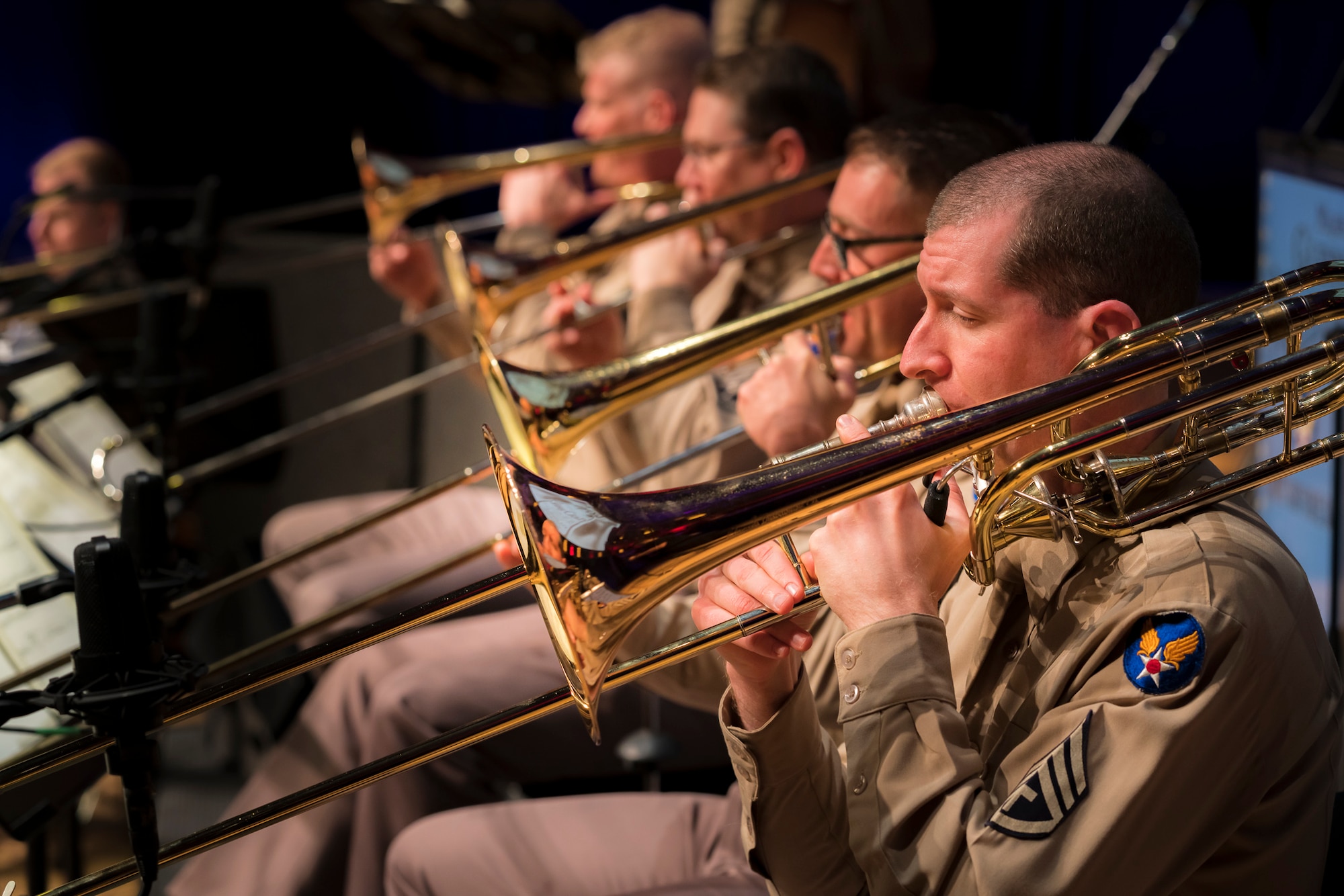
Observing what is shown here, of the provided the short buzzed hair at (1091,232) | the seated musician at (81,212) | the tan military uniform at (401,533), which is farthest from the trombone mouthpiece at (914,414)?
the seated musician at (81,212)

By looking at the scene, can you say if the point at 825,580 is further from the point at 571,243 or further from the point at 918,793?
the point at 571,243

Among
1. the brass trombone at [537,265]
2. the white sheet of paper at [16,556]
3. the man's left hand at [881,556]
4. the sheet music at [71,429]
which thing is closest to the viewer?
the man's left hand at [881,556]

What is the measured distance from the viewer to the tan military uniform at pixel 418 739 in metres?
1.85

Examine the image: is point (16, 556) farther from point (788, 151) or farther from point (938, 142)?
point (788, 151)

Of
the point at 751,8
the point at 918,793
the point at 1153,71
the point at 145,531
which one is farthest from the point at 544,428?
the point at 751,8

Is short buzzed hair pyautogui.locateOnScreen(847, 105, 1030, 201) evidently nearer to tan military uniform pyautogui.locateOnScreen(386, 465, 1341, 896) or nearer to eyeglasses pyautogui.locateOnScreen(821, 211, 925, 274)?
eyeglasses pyautogui.locateOnScreen(821, 211, 925, 274)

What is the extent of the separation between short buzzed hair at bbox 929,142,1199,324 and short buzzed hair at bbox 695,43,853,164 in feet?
4.33

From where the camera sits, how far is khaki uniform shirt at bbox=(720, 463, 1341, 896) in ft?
2.98

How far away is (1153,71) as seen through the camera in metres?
2.21

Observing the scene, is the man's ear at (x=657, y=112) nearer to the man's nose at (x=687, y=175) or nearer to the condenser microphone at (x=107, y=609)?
the man's nose at (x=687, y=175)

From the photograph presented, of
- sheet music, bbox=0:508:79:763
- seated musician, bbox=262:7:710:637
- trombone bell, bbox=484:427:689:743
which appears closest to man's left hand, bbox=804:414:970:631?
trombone bell, bbox=484:427:689:743

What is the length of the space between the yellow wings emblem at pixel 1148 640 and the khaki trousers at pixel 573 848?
0.65m

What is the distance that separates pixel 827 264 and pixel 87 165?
8.40 ft

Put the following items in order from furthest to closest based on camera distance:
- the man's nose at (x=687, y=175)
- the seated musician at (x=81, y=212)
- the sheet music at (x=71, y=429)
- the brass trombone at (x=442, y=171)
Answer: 1. the seated musician at (x=81, y=212)
2. the brass trombone at (x=442, y=171)
3. the man's nose at (x=687, y=175)
4. the sheet music at (x=71, y=429)
